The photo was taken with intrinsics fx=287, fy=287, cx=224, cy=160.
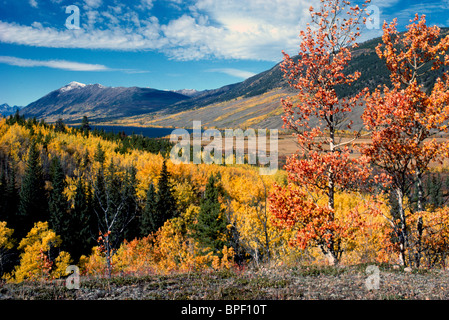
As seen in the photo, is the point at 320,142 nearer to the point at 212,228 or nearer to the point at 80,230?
the point at 212,228

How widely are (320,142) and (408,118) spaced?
460 centimetres

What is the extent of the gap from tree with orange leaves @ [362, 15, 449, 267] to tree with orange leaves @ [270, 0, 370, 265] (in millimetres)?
1327

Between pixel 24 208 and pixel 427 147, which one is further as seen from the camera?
pixel 24 208

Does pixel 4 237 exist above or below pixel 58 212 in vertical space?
below

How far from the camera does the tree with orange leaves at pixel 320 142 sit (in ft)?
41.4

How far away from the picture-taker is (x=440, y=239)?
16.4 metres

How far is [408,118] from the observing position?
45.4 feet

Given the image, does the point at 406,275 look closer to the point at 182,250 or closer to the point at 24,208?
the point at 182,250

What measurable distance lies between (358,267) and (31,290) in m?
13.8

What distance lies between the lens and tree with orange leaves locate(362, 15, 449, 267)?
13188 mm

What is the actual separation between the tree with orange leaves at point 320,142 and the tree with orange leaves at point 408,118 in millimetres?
1327

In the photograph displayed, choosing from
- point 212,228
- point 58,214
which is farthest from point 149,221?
point 212,228

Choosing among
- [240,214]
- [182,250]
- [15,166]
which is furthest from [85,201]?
[15,166]

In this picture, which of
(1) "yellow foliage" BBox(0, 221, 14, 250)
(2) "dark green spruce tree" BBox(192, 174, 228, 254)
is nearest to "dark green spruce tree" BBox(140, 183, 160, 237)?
(2) "dark green spruce tree" BBox(192, 174, 228, 254)
